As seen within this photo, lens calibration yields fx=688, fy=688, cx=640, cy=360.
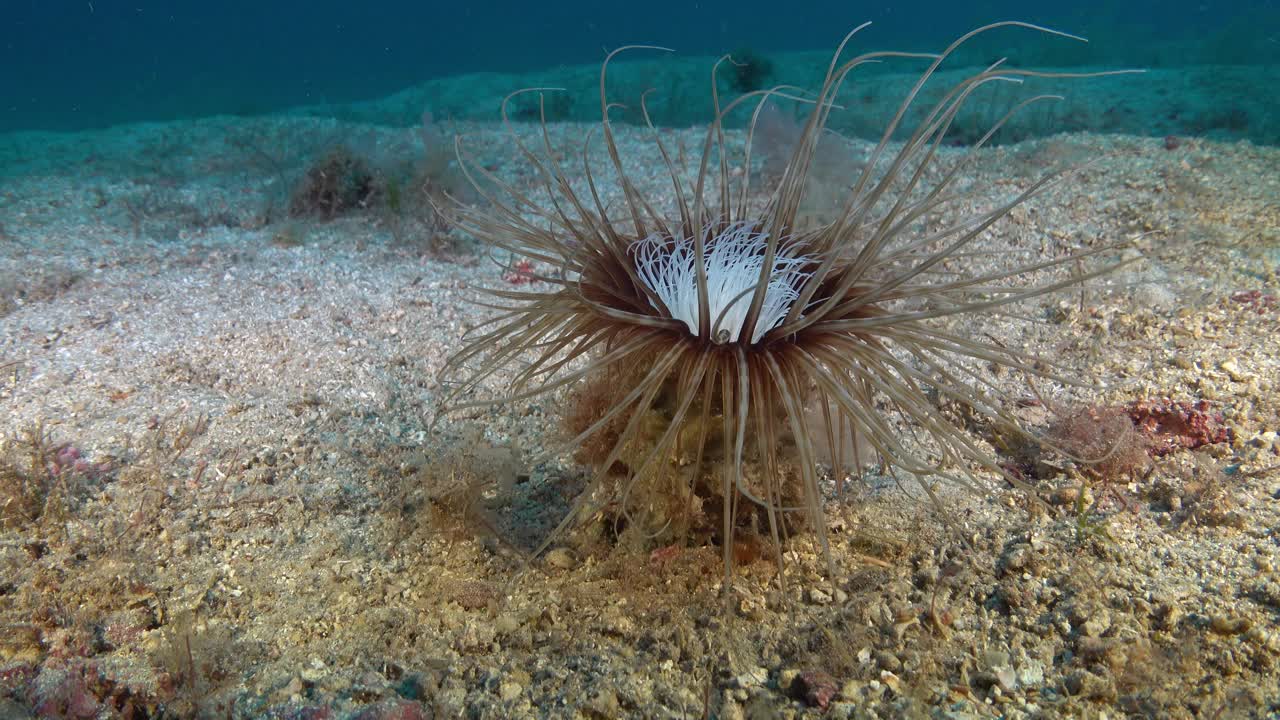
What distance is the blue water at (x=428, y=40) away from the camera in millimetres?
23781

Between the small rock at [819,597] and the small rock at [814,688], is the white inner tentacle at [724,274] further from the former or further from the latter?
the small rock at [814,688]

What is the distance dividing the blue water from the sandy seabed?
1031 centimetres

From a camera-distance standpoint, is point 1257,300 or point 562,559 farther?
point 1257,300

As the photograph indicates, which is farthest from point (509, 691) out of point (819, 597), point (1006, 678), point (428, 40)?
point (428, 40)

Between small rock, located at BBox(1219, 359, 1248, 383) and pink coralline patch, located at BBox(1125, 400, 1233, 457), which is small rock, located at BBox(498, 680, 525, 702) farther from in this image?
small rock, located at BBox(1219, 359, 1248, 383)

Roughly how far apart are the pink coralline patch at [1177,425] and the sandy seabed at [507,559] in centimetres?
3

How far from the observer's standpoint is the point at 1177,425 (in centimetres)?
326

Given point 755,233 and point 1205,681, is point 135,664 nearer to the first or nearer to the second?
point 755,233

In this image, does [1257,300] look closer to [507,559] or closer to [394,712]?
[507,559]

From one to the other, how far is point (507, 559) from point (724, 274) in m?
1.49

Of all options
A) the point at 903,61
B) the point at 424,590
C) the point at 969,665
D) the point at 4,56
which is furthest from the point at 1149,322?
the point at 4,56

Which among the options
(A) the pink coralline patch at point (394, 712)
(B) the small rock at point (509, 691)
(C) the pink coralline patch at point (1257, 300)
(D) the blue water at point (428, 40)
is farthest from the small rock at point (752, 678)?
(D) the blue water at point (428, 40)

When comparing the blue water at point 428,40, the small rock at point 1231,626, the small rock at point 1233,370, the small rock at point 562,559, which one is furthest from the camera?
the blue water at point 428,40

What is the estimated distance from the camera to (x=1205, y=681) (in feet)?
6.47
